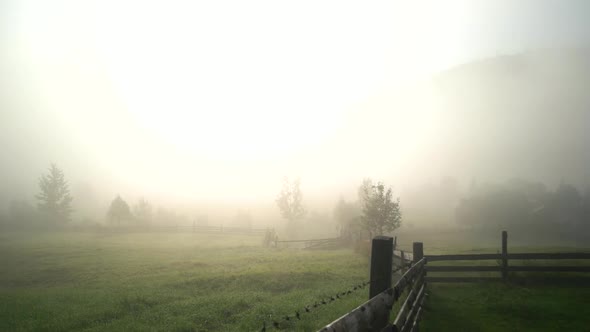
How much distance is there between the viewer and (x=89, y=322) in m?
14.5

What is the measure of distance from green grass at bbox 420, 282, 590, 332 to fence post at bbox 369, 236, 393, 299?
6.74m

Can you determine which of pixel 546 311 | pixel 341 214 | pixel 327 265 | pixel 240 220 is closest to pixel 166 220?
pixel 240 220

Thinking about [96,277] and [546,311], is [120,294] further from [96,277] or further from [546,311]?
[546,311]

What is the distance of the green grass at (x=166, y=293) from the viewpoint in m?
13.8

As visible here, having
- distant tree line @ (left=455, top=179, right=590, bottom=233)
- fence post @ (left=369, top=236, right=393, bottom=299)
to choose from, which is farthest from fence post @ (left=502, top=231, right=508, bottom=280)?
distant tree line @ (left=455, top=179, right=590, bottom=233)

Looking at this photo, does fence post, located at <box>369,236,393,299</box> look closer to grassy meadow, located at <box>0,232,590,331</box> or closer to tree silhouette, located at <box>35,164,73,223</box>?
grassy meadow, located at <box>0,232,590,331</box>

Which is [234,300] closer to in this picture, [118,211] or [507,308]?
[507,308]

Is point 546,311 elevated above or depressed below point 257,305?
above

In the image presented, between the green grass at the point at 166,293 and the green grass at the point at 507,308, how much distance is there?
3697mm

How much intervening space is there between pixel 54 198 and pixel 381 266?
8903 centimetres

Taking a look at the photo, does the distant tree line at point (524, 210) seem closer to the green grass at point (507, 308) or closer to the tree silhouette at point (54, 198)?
the green grass at point (507, 308)

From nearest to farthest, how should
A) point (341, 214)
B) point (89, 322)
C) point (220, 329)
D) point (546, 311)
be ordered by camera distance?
point (546, 311) < point (220, 329) < point (89, 322) < point (341, 214)

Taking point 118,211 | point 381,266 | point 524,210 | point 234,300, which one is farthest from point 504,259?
point 118,211

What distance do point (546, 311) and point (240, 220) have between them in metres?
86.1
